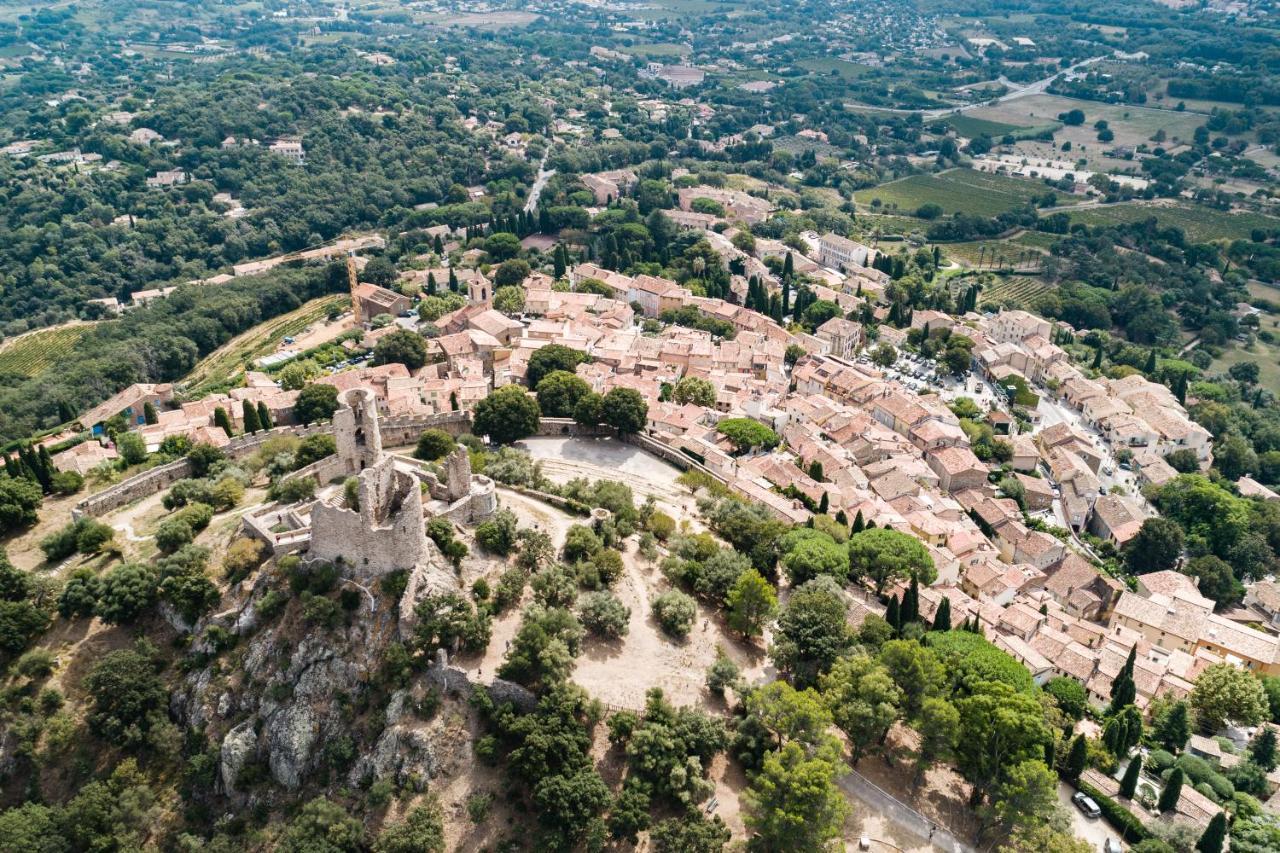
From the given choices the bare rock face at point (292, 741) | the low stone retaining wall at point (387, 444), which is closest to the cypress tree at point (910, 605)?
the low stone retaining wall at point (387, 444)

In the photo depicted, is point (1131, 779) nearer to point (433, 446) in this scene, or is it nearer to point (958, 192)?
point (433, 446)

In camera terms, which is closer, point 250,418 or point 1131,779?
point 1131,779

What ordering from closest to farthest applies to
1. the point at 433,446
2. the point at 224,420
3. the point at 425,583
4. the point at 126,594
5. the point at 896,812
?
Result: the point at 896,812, the point at 425,583, the point at 126,594, the point at 433,446, the point at 224,420

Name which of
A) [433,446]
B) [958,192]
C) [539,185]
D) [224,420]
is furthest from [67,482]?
[958,192]

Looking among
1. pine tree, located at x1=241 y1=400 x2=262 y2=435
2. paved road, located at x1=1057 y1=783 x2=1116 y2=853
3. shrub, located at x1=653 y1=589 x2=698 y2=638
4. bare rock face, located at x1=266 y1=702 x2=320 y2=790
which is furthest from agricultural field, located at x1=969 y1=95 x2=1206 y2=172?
bare rock face, located at x1=266 y1=702 x2=320 y2=790

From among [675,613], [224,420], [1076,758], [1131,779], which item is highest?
[675,613]

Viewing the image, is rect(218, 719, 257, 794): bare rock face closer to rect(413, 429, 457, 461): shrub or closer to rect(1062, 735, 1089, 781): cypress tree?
rect(413, 429, 457, 461): shrub
